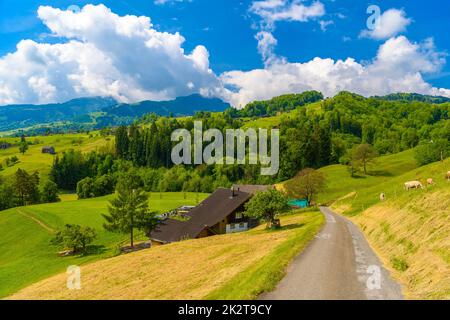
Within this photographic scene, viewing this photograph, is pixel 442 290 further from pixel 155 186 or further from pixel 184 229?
pixel 155 186

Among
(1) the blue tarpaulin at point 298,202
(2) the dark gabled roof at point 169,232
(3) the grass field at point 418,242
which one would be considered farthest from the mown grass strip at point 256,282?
(1) the blue tarpaulin at point 298,202

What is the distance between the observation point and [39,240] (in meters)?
87.4

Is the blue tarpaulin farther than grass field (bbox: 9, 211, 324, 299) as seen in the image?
Yes

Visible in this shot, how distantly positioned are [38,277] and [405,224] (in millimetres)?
58383

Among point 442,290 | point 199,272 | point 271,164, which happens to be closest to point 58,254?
point 199,272

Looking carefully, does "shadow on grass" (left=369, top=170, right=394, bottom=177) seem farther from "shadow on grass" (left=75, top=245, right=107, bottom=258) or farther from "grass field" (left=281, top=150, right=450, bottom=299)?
"shadow on grass" (left=75, top=245, right=107, bottom=258)

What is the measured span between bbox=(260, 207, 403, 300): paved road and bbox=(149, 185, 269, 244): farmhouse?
43674mm

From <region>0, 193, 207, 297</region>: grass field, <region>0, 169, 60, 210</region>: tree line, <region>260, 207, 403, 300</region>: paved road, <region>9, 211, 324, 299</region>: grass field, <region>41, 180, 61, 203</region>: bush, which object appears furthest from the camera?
<region>41, 180, 61, 203</region>: bush

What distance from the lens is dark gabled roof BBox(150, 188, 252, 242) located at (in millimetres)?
72125

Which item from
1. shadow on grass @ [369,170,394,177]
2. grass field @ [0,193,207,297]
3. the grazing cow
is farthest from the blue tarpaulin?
the grazing cow

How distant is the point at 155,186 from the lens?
195 metres

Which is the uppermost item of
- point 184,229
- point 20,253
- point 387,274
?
point 387,274

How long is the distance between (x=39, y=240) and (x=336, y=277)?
3425 inches
